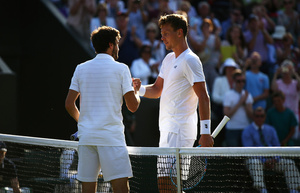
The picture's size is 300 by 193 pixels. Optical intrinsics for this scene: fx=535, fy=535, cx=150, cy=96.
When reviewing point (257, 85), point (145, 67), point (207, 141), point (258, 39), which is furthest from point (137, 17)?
point (207, 141)

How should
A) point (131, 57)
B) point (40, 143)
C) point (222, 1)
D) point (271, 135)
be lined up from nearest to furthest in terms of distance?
point (40, 143), point (271, 135), point (131, 57), point (222, 1)

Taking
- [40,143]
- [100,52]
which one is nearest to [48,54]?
[40,143]

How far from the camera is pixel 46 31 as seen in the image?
1171cm

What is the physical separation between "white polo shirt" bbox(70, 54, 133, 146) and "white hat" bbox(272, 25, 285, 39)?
29.8 feet

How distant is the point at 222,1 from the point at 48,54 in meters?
5.68

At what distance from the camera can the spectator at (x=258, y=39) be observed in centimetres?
1205

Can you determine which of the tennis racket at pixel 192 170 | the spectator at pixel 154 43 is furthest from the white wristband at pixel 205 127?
the spectator at pixel 154 43

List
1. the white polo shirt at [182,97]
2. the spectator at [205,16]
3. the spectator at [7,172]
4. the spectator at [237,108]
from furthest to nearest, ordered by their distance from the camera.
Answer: the spectator at [205,16] → the spectator at [237,108] → the spectator at [7,172] → the white polo shirt at [182,97]

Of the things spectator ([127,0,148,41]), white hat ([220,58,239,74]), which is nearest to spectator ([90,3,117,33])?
spectator ([127,0,148,41])

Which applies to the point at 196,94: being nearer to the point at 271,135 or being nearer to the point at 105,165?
the point at 105,165

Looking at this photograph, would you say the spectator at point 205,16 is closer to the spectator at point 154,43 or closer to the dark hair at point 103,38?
the spectator at point 154,43

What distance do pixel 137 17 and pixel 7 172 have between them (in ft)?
20.0

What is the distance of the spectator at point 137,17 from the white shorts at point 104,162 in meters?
7.14

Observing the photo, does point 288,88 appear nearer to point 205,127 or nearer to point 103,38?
point 205,127
